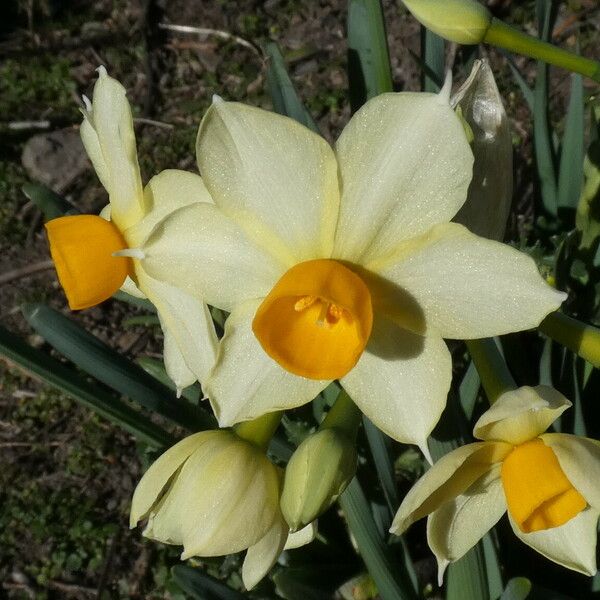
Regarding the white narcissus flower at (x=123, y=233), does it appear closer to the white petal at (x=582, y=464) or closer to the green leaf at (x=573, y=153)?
the white petal at (x=582, y=464)

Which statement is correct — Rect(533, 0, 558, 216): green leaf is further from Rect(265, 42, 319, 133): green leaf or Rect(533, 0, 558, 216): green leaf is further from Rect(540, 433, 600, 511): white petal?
Rect(540, 433, 600, 511): white petal

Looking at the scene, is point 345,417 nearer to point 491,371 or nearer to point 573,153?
point 491,371

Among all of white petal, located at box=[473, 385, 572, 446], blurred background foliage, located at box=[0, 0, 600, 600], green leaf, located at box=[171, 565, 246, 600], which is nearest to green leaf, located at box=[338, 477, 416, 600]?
blurred background foliage, located at box=[0, 0, 600, 600]

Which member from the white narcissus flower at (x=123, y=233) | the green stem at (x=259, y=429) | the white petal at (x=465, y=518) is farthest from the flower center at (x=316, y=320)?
the white petal at (x=465, y=518)

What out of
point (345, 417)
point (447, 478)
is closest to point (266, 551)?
point (345, 417)

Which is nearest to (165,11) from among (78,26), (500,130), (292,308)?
(78,26)

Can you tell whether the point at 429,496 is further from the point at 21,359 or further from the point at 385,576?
the point at 21,359
